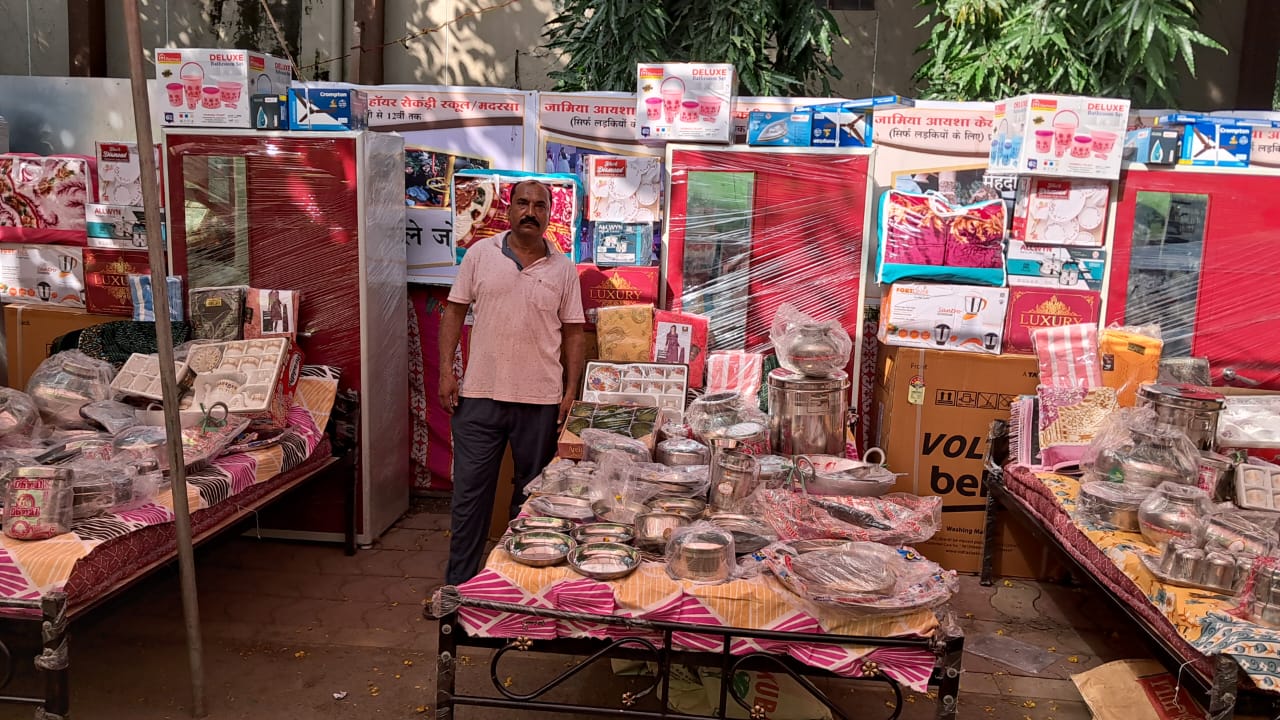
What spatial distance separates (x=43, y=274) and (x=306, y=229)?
1.74 meters

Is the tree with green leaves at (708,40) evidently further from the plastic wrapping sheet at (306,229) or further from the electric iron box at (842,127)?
the plastic wrapping sheet at (306,229)

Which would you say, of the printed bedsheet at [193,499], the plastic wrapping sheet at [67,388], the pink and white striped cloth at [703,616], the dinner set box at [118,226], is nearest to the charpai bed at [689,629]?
the pink and white striped cloth at [703,616]

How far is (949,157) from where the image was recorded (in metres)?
4.98

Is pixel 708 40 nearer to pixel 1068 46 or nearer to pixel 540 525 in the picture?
pixel 1068 46

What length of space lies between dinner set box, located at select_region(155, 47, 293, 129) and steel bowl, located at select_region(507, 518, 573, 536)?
2876 mm

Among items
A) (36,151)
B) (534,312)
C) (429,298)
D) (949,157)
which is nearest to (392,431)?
(429,298)

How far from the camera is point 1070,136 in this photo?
14.6 ft

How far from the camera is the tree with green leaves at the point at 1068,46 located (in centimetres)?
638

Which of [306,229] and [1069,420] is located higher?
[306,229]

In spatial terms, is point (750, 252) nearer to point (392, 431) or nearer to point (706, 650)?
point (392, 431)

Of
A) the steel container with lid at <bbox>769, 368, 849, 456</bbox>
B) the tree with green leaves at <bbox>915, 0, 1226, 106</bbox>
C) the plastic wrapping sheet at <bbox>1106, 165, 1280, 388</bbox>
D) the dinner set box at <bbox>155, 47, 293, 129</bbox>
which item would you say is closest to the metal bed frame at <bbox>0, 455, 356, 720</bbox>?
the steel container with lid at <bbox>769, 368, 849, 456</bbox>

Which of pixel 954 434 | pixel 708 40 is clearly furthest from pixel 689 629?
pixel 708 40

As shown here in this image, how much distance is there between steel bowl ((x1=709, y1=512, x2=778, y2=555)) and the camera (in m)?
2.93

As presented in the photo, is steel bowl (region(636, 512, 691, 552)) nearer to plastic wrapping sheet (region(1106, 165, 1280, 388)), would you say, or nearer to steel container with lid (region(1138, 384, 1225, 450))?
steel container with lid (region(1138, 384, 1225, 450))
